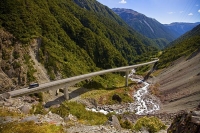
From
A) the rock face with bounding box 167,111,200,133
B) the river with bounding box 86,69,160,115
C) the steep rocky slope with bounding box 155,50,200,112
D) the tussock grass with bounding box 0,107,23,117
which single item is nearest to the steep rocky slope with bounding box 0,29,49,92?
the river with bounding box 86,69,160,115

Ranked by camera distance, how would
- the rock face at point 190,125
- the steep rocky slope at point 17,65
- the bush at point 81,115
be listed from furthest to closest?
the steep rocky slope at point 17,65 → the bush at point 81,115 → the rock face at point 190,125

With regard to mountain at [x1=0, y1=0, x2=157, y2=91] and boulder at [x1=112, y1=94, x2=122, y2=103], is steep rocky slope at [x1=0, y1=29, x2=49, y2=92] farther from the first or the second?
boulder at [x1=112, y1=94, x2=122, y2=103]

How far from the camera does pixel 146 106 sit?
6084cm

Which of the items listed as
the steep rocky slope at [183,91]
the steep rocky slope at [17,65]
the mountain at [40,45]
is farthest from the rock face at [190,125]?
the mountain at [40,45]

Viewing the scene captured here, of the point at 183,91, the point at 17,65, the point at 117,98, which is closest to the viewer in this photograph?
the point at 17,65

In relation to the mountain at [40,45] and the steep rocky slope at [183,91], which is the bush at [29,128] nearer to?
the mountain at [40,45]

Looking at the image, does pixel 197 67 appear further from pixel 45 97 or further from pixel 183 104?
pixel 45 97

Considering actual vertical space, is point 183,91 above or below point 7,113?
below

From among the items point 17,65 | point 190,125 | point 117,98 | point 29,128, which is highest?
point 17,65

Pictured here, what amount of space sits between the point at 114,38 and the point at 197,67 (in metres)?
115

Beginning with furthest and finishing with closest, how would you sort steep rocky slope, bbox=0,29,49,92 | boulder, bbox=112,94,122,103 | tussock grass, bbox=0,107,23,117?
boulder, bbox=112,94,122,103
steep rocky slope, bbox=0,29,49,92
tussock grass, bbox=0,107,23,117

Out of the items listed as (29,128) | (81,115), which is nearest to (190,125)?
(29,128)

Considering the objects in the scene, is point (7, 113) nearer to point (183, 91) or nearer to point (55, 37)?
point (183, 91)

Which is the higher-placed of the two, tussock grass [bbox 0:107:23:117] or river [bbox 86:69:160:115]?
tussock grass [bbox 0:107:23:117]
